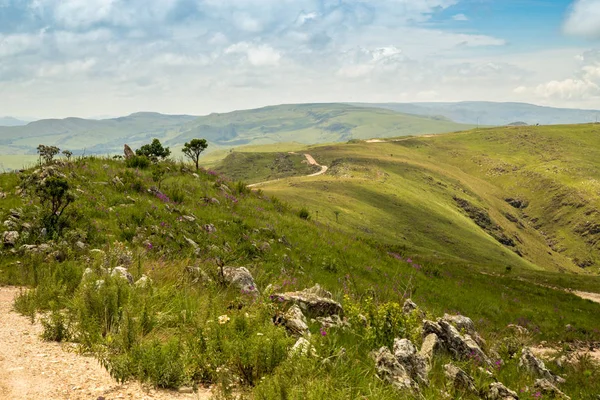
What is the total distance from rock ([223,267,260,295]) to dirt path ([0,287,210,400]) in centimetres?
498

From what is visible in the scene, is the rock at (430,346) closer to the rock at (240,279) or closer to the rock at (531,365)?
the rock at (531,365)

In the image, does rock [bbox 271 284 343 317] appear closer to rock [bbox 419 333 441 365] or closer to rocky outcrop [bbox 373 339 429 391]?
rock [bbox 419 333 441 365]

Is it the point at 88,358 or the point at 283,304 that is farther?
the point at 283,304

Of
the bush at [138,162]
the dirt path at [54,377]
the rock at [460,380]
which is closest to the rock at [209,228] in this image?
the bush at [138,162]

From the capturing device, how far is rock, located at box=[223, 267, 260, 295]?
11.4 metres

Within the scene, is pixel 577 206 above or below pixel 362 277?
below

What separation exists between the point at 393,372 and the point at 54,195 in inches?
603

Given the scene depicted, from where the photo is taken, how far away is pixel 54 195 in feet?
51.6

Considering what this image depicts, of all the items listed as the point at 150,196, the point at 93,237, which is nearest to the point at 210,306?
the point at 93,237

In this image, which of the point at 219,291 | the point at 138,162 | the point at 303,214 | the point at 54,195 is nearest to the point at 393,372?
the point at 219,291

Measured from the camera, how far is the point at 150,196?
72.3ft

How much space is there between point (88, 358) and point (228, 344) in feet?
8.70

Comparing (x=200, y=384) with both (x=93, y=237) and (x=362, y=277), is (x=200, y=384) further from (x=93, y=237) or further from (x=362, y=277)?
(x=362, y=277)

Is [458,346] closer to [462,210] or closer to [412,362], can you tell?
[412,362]
